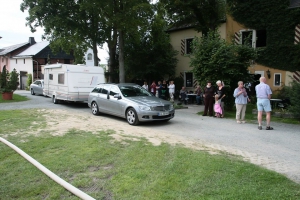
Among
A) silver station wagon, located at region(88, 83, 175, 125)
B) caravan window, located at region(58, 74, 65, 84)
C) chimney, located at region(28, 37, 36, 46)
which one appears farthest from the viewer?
chimney, located at region(28, 37, 36, 46)

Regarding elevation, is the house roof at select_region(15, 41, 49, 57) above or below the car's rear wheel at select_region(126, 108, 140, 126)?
above

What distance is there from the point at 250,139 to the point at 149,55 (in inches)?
624

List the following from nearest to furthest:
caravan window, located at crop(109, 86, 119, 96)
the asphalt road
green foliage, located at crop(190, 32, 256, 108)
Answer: the asphalt road < caravan window, located at crop(109, 86, 119, 96) < green foliage, located at crop(190, 32, 256, 108)

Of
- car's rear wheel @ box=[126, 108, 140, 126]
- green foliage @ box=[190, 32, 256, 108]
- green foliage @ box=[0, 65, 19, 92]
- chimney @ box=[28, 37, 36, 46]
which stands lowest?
car's rear wheel @ box=[126, 108, 140, 126]

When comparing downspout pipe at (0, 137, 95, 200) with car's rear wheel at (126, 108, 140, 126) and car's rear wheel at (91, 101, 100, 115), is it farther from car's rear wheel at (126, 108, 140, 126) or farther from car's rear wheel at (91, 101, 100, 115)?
car's rear wheel at (91, 101, 100, 115)

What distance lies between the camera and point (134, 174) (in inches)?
179

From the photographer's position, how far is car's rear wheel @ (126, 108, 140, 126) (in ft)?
31.6

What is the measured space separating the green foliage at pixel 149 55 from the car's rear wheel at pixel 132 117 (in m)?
12.1

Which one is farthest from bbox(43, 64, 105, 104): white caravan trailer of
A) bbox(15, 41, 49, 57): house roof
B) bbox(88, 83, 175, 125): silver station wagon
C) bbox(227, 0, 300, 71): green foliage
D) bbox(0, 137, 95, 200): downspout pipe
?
bbox(15, 41, 49, 57): house roof

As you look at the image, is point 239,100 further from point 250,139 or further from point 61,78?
point 61,78

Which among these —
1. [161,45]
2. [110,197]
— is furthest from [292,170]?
[161,45]

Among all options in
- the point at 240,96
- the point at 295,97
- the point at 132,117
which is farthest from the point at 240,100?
the point at 132,117

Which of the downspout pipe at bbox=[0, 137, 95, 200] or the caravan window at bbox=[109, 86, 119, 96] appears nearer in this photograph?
the downspout pipe at bbox=[0, 137, 95, 200]

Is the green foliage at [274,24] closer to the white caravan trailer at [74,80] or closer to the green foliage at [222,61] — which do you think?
the green foliage at [222,61]
